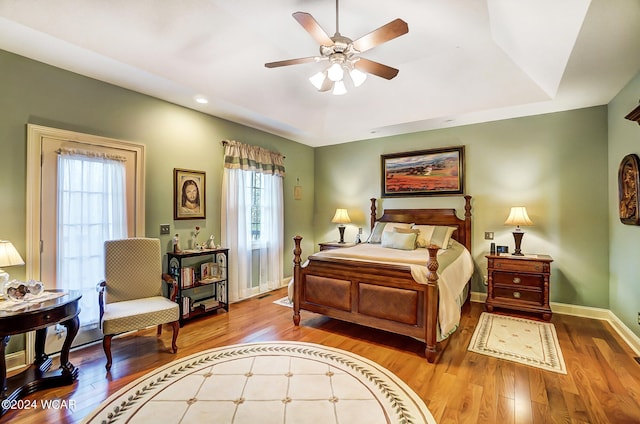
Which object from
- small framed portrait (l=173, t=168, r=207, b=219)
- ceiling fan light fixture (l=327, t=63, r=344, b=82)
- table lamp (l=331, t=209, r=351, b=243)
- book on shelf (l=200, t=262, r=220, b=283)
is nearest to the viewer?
ceiling fan light fixture (l=327, t=63, r=344, b=82)

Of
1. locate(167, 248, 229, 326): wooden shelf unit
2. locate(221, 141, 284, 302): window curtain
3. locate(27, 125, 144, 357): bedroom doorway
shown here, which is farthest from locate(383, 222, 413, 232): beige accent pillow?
locate(27, 125, 144, 357): bedroom doorway

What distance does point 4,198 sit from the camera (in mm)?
2500

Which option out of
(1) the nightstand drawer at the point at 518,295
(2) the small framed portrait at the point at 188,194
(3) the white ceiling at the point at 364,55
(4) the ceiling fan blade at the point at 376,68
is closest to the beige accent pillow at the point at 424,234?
(1) the nightstand drawer at the point at 518,295

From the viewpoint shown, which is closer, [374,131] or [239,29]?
[239,29]

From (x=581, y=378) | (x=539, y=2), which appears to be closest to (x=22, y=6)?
(x=539, y=2)

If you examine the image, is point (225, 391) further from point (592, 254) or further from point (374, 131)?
point (592, 254)

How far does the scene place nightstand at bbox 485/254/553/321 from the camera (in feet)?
11.9

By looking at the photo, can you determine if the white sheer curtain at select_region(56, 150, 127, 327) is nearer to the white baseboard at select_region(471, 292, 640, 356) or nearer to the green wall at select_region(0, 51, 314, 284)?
the green wall at select_region(0, 51, 314, 284)

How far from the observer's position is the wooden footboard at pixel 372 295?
2.68 metres

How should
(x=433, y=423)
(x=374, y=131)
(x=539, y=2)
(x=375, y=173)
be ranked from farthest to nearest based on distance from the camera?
(x=375, y=173), (x=374, y=131), (x=539, y=2), (x=433, y=423)

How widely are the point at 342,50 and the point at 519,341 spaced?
3341 mm

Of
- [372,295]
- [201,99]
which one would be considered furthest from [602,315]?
[201,99]

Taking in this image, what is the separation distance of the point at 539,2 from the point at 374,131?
2.95 meters

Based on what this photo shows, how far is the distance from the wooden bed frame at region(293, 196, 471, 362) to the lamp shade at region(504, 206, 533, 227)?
1928 mm
